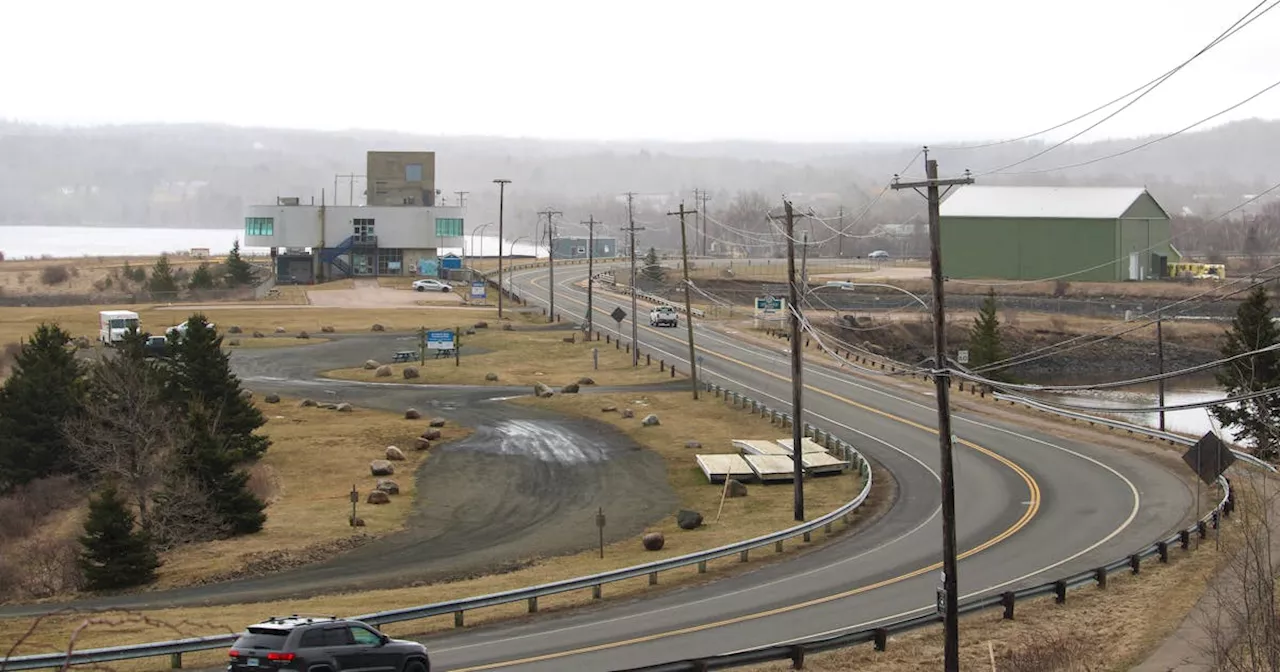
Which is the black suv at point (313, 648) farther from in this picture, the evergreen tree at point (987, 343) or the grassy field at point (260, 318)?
the grassy field at point (260, 318)

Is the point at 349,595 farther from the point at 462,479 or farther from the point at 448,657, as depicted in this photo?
the point at 462,479

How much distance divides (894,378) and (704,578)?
4259 cm

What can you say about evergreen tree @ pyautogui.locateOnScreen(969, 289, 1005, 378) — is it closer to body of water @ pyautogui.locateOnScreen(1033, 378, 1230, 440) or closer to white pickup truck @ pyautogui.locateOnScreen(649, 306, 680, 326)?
body of water @ pyautogui.locateOnScreen(1033, 378, 1230, 440)

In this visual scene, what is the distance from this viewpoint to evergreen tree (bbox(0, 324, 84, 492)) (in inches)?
1887

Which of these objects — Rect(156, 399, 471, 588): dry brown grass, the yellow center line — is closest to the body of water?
the yellow center line

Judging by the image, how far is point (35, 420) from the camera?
49.0 meters

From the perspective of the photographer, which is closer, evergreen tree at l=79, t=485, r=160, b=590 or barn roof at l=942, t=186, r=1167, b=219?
evergreen tree at l=79, t=485, r=160, b=590

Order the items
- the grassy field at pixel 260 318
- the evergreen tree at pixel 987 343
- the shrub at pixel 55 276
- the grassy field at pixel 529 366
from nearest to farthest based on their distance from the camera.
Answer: the grassy field at pixel 529 366 → the evergreen tree at pixel 987 343 → the grassy field at pixel 260 318 → the shrub at pixel 55 276

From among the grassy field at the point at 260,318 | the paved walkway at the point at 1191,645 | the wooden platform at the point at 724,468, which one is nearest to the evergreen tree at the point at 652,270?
the grassy field at the point at 260,318

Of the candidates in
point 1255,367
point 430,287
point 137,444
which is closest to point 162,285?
point 430,287

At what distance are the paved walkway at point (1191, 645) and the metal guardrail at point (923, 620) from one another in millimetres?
2641

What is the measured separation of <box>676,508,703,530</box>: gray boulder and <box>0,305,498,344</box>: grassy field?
5914 centimetres

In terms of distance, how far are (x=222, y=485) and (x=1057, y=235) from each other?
111 meters

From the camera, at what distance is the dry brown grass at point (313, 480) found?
36844 millimetres
